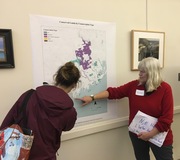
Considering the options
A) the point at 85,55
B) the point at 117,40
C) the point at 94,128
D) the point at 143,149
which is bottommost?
the point at 143,149

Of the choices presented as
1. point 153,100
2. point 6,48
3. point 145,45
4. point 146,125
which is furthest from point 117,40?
point 6,48

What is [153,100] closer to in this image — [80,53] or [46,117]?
[80,53]

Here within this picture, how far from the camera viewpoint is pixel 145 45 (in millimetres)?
2225

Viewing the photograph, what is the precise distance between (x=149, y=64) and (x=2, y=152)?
1.33 m

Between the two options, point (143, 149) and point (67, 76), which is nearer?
point (67, 76)

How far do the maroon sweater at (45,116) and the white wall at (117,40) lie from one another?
→ 44cm

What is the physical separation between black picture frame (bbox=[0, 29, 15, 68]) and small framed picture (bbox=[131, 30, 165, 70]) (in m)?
1.26

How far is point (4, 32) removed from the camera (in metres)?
1.44

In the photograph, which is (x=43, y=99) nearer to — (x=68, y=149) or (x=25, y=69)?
(x=25, y=69)

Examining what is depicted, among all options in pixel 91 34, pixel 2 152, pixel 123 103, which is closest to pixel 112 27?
pixel 91 34

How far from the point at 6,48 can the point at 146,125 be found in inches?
53.2

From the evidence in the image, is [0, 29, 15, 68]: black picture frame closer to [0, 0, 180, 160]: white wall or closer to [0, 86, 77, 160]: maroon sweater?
[0, 0, 180, 160]: white wall

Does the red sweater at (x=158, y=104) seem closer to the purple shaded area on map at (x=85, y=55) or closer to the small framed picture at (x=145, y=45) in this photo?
the small framed picture at (x=145, y=45)

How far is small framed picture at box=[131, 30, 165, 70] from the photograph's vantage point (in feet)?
7.02
